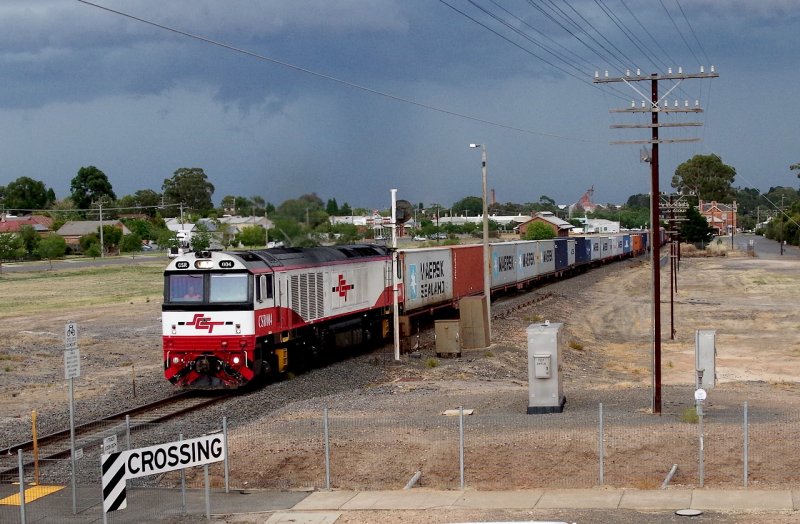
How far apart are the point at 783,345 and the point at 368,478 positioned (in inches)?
1214

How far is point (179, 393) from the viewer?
2636 centimetres

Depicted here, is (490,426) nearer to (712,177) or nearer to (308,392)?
(308,392)

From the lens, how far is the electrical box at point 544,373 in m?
21.6

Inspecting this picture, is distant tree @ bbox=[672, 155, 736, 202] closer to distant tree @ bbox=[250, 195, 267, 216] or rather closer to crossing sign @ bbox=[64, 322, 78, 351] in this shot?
distant tree @ bbox=[250, 195, 267, 216]

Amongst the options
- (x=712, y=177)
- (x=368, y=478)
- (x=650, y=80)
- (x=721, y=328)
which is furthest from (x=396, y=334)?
(x=712, y=177)

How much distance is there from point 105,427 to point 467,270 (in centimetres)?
2920

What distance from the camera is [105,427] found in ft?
71.9

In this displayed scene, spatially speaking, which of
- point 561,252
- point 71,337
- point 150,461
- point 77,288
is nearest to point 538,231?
point 561,252

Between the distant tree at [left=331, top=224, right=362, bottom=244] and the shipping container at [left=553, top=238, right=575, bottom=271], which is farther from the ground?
the distant tree at [left=331, top=224, right=362, bottom=244]

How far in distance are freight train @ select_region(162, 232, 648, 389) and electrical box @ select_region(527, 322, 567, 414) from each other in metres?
7.48

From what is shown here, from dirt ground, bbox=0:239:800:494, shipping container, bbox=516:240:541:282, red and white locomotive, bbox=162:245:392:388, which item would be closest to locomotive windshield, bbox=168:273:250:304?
red and white locomotive, bbox=162:245:392:388

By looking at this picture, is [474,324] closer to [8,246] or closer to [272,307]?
[272,307]

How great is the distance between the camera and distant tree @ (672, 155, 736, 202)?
614 ft

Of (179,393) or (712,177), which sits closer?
(179,393)
